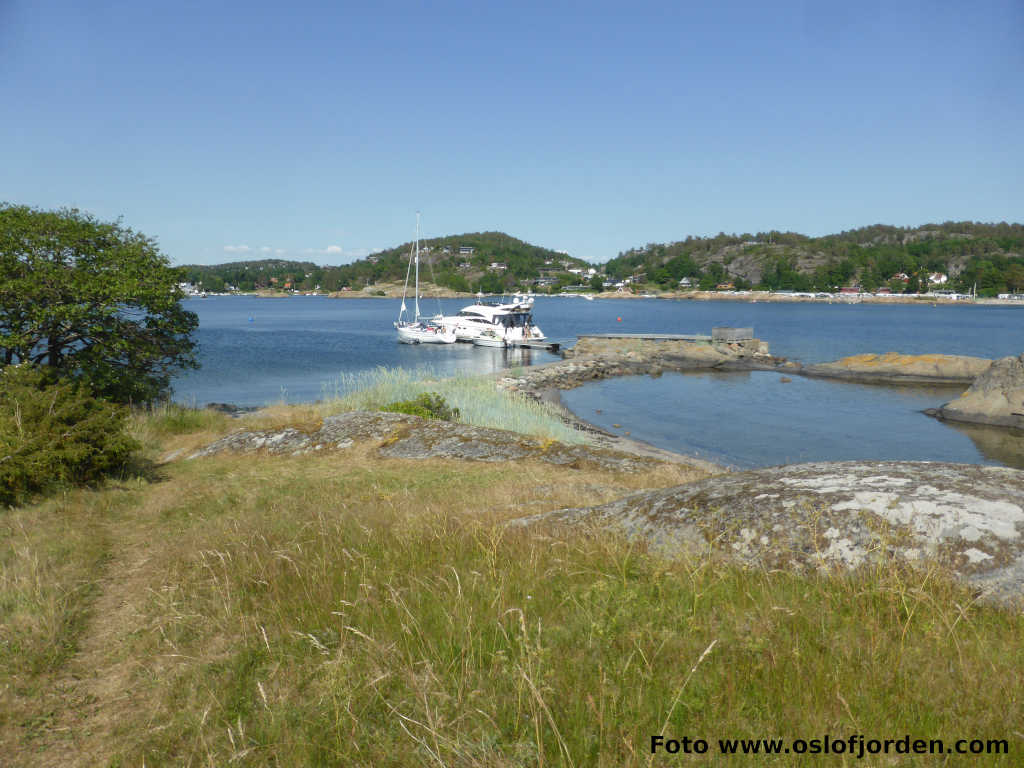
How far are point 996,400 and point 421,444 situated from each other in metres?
33.6

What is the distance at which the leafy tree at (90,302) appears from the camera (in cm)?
1620

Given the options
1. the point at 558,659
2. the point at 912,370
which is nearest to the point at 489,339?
the point at 912,370

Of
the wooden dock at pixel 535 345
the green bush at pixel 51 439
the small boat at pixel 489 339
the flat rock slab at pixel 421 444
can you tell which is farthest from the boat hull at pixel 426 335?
the green bush at pixel 51 439

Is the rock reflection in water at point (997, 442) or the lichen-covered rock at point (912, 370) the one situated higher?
the lichen-covered rock at point (912, 370)

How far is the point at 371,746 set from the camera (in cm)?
263

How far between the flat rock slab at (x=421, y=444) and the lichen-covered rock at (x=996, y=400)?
1117 inches

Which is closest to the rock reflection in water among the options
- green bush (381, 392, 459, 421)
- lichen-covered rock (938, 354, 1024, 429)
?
lichen-covered rock (938, 354, 1024, 429)

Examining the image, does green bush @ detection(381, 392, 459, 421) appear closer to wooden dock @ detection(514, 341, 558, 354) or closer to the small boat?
→ wooden dock @ detection(514, 341, 558, 354)

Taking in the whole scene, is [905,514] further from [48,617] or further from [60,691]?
[48,617]

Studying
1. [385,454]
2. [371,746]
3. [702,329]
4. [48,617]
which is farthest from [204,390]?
[702,329]

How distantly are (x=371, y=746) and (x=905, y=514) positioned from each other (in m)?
4.05

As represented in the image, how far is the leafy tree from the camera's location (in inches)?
638

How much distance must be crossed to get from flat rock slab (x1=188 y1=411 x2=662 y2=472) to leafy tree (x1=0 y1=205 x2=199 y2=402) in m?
5.93

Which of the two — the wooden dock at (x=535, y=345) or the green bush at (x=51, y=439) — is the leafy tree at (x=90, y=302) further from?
the wooden dock at (x=535, y=345)
